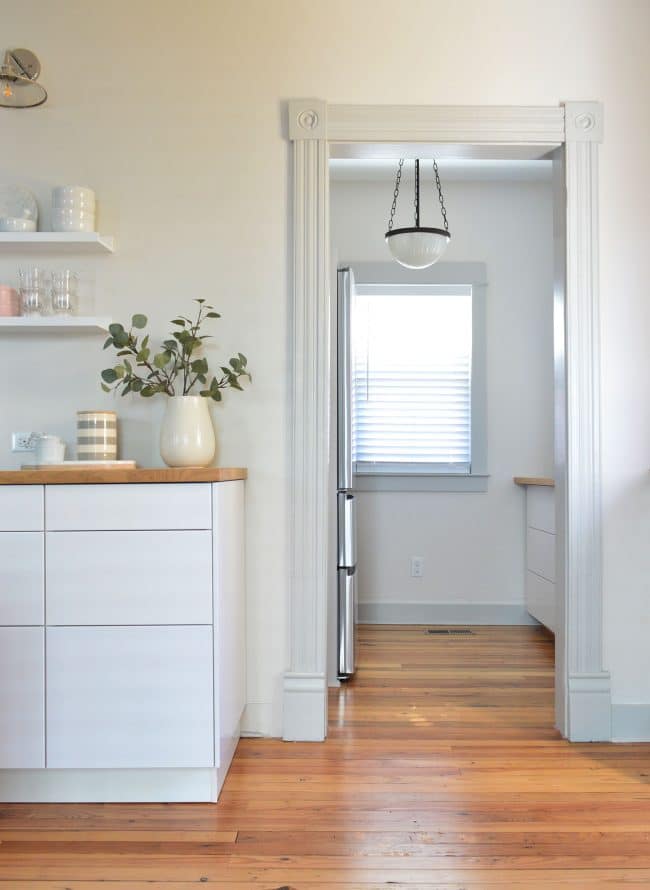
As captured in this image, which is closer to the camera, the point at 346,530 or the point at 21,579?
the point at 21,579

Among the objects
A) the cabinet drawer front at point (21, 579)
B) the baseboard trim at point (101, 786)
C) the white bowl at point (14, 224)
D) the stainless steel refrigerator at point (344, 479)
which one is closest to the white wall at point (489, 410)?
the stainless steel refrigerator at point (344, 479)

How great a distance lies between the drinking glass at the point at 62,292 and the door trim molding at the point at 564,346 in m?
0.75

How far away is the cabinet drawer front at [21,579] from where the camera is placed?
224 centimetres

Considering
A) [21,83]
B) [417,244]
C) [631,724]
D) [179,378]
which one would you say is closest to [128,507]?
[179,378]

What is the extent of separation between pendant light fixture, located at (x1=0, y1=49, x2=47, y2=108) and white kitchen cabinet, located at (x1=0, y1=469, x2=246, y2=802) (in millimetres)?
1372

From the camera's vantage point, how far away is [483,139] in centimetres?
282

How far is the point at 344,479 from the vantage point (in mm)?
3658

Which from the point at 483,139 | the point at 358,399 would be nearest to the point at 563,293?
the point at 483,139

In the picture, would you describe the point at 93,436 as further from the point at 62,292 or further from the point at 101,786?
the point at 101,786

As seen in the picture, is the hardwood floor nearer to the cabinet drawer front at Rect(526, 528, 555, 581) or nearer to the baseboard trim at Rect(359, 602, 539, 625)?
the cabinet drawer front at Rect(526, 528, 555, 581)

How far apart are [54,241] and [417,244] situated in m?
1.74

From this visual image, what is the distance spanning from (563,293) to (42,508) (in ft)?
6.02

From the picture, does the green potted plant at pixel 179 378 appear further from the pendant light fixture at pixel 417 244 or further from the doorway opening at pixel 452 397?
the doorway opening at pixel 452 397

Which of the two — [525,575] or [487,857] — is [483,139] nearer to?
[487,857]
